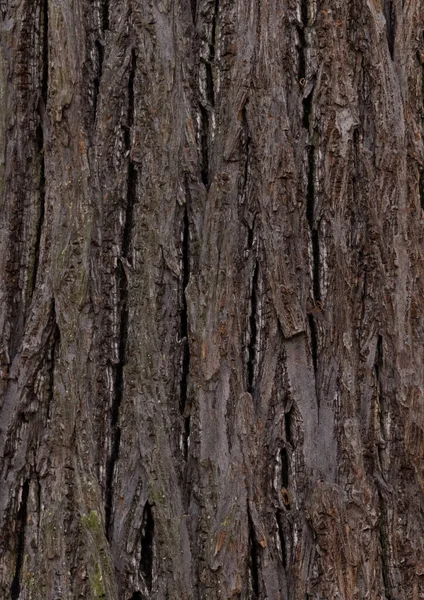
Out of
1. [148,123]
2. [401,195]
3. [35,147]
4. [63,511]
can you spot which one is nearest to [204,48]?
[148,123]

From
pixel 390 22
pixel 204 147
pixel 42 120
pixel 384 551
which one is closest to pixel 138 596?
pixel 384 551

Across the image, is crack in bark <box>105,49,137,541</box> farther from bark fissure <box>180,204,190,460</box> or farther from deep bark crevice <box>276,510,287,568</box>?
deep bark crevice <box>276,510,287,568</box>

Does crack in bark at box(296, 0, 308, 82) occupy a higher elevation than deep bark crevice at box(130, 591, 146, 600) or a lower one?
higher

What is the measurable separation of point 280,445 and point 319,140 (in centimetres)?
80

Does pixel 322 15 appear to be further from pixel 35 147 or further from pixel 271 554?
pixel 271 554

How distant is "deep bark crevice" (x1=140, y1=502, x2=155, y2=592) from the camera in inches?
77.2

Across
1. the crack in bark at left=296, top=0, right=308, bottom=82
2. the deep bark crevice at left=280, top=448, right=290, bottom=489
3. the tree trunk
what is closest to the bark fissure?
the tree trunk

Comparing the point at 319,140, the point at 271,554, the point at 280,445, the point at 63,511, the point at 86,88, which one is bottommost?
the point at 271,554

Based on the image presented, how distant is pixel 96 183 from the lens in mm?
2055

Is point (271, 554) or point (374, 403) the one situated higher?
point (374, 403)

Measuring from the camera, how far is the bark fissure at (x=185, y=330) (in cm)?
201

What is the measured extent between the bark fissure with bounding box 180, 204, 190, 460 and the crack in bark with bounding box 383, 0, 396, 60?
0.74m

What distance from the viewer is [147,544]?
1.98 m

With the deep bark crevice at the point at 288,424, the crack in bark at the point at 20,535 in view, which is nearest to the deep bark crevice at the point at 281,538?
the deep bark crevice at the point at 288,424
